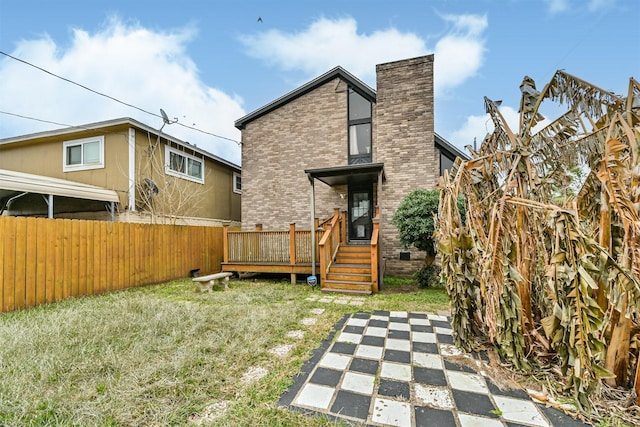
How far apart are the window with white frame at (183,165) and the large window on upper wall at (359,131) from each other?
7.21m

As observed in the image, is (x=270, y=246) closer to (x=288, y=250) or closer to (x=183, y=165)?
(x=288, y=250)

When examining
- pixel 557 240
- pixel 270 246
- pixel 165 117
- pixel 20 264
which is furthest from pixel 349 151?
pixel 20 264

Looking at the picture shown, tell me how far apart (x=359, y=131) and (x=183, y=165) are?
25.5 ft

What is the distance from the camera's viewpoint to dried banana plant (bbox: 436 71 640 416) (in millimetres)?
2131

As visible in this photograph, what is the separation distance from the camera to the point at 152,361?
296cm

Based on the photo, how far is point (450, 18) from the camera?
316 inches

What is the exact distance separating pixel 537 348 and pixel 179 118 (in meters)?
12.6

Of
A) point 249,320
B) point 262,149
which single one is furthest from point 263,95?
point 249,320

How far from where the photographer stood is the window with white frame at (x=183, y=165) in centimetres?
1102

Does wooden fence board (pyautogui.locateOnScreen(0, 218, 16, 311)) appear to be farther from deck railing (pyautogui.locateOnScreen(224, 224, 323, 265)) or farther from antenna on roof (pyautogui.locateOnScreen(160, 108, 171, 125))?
antenna on roof (pyautogui.locateOnScreen(160, 108, 171, 125))

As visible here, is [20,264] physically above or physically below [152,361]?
above

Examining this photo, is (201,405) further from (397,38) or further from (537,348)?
(397,38)

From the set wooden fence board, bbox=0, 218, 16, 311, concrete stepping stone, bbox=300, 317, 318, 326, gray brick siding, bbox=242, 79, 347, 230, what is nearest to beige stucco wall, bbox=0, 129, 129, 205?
gray brick siding, bbox=242, 79, 347, 230

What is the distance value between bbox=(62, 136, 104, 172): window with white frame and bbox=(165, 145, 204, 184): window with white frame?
217cm
